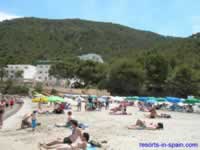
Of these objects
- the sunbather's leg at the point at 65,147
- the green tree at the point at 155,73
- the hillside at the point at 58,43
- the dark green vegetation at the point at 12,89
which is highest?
the hillside at the point at 58,43

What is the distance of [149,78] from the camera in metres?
76.7

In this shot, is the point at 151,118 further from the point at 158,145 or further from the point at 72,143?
the point at 72,143

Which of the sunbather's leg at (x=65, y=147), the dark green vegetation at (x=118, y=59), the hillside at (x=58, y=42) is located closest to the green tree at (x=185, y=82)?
the dark green vegetation at (x=118, y=59)

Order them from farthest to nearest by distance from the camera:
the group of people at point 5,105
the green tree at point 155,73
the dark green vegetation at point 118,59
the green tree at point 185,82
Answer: the green tree at point 155,73
the dark green vegetation at point 118,59
the green tree at point 185,82
the group of people at point 5,105

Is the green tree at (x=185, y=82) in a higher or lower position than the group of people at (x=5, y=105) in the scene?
higher

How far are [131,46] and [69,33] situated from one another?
123 ft

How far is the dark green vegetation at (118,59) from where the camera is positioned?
235 ft

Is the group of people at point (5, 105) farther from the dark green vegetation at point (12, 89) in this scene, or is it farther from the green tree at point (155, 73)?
the dark green vegetation at point (12, 89)

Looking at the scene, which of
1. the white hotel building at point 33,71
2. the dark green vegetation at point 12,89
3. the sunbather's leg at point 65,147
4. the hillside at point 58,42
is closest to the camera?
the sunbather's leg at point 65,147

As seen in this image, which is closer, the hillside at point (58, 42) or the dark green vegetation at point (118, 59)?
the dark green vegetation at point (118, 59)

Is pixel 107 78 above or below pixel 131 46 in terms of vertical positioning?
below

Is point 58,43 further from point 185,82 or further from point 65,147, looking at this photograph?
point 65,147

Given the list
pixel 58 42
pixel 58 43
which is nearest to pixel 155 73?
pixel 58 43

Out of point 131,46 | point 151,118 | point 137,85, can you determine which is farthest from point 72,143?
point 131,46
